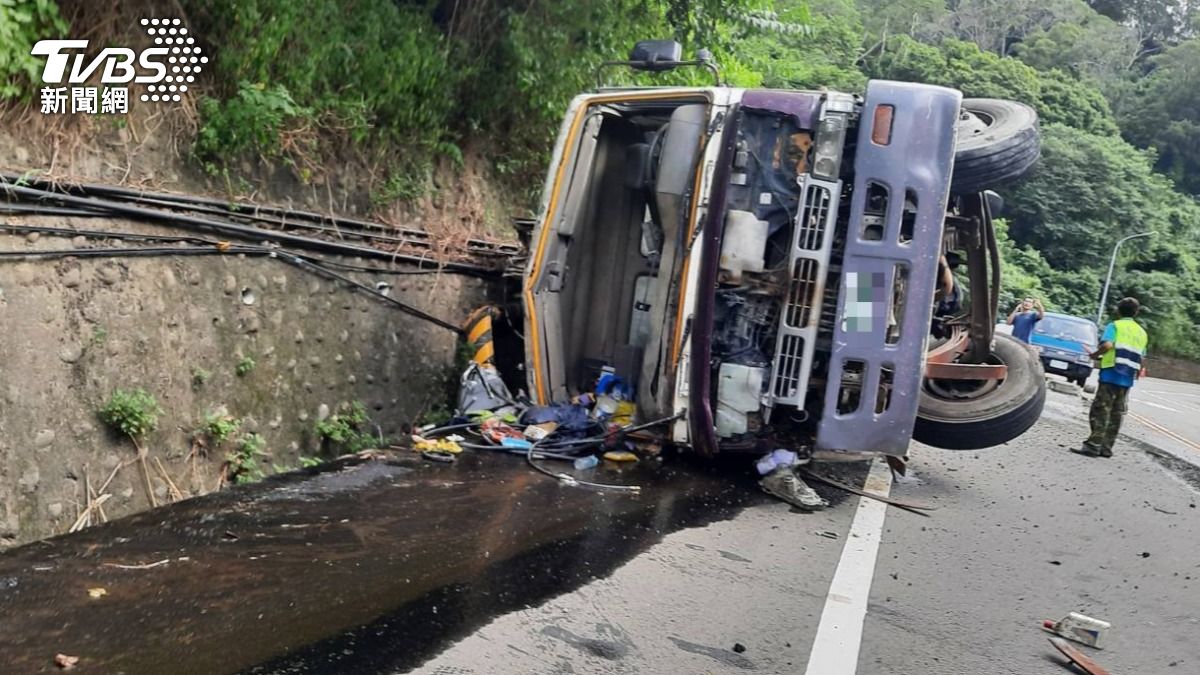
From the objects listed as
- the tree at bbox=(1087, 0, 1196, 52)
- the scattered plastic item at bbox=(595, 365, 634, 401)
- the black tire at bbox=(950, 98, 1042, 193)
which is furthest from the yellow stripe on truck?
the tree at bbox=(1087, 0, 1196, 52)

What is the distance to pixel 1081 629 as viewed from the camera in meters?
3.77

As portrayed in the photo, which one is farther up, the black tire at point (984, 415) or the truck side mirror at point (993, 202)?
the truck side mirror at point (993, 202)

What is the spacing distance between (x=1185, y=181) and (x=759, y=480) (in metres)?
57.4

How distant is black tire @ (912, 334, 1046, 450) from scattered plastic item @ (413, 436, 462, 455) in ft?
9.47

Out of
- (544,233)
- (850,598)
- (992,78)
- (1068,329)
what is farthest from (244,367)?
(992,78)

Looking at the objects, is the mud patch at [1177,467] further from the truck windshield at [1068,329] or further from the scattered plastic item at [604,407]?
the truck windshield at [1068,329]

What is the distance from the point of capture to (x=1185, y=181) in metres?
54.0

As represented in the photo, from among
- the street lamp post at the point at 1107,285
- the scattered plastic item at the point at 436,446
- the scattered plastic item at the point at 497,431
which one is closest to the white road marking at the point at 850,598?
the scattered plastic item at the point at 497,431

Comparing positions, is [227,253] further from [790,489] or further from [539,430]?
[790,489]

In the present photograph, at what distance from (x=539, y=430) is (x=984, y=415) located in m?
2.79

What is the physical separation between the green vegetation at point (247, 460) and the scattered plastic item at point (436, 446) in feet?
3.60

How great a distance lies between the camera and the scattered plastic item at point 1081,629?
375cm

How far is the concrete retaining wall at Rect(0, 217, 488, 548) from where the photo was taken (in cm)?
378

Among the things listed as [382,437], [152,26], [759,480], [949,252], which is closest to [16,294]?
[152,26]
